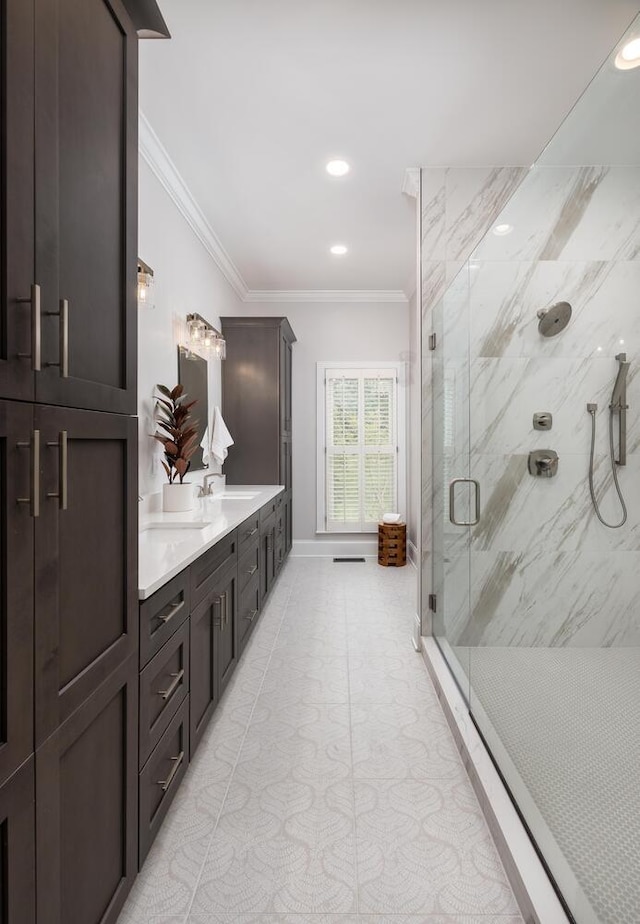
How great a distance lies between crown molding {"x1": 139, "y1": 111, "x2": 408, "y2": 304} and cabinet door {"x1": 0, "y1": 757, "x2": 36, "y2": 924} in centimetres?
280

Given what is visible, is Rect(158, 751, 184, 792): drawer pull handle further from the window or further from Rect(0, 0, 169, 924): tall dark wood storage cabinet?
the window

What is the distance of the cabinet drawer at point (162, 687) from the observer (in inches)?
55.1

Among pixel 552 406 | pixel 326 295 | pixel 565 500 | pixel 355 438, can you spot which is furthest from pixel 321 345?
pixel 565 500

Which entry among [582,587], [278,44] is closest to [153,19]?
[278,44]

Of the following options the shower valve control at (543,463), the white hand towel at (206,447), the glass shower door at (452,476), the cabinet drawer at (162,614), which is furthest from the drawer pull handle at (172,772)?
the white hand towel at (206,447)

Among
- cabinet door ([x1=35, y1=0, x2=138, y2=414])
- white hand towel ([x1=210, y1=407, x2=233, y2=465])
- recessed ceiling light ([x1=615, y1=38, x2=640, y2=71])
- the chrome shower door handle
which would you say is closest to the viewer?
cabinet door ([x1=35, y1=0, x2=138, y2=414])

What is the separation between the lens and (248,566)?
303 cm

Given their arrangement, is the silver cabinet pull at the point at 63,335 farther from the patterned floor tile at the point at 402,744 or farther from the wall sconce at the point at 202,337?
the wall sconce at the point at 202,337

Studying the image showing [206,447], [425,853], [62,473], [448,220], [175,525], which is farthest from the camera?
[206,447]

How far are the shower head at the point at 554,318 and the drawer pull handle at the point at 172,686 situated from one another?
5.10 ft

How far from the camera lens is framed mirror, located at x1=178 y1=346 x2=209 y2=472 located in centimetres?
346

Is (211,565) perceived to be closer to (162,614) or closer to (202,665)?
(202,665)

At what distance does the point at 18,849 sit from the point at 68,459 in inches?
25.1

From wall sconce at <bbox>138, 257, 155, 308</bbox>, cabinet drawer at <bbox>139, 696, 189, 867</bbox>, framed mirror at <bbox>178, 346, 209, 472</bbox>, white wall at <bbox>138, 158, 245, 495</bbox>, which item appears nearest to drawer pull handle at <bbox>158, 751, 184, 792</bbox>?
cabinet drawer at <bbox>139, 696, 189, 867</bbox>
